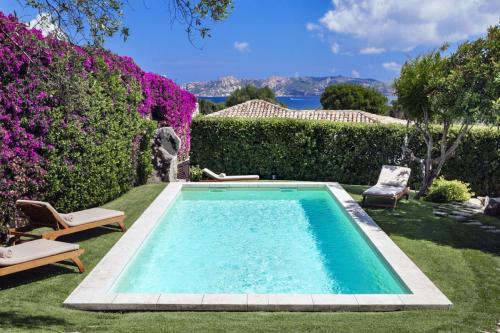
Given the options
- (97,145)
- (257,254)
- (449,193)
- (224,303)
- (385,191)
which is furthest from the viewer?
(449,193)

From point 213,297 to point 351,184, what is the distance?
13.6 meters

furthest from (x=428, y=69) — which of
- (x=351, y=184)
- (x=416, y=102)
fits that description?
(x=351, y=184)

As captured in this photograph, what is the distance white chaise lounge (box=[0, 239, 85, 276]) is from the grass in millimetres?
314

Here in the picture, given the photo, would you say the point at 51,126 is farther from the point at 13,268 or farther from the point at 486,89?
the point at 486,89

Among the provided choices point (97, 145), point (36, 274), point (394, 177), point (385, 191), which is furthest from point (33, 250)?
Result: point (394, 177)

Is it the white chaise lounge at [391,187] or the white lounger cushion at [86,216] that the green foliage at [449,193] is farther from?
the white lounger cushion at [86,216]

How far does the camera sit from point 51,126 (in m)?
9.95

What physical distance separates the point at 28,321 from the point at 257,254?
5047 millimetres

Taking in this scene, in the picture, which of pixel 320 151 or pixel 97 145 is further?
pixel 320 151

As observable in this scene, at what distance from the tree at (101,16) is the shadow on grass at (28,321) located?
11.3ft

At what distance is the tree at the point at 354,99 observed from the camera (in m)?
74.2

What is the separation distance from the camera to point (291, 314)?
6.16m

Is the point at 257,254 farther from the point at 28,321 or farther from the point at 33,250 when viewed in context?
the point at 28,321

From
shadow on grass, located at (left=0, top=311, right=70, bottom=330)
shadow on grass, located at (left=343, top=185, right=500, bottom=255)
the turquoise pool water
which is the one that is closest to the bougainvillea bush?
the turquoise pool water
